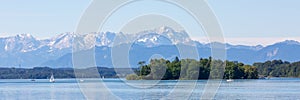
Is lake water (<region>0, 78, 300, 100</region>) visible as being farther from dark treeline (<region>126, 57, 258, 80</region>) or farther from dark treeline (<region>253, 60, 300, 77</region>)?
dark treeline (<region>253, 60, 300, 77</region>)

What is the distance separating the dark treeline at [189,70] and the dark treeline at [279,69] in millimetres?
22111

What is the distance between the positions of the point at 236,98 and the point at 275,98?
300 centimetres

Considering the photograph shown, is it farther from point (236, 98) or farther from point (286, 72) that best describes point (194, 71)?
point (236, 98)

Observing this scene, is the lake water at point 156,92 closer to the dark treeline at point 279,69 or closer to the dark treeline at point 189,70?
the dark treeline at point 189,70

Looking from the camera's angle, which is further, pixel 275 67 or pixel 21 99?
pixel 275 67

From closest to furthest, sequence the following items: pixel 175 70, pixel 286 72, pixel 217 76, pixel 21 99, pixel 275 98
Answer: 1. pixel 275 98
2. pixel 21 99
3. pixel 217 76
4. pixel 175 70
5. pixel 286 72

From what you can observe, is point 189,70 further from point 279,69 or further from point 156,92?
point 279,69

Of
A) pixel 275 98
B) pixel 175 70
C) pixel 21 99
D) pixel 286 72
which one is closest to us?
pixel 275 98

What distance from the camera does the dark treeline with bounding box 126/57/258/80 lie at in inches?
4464

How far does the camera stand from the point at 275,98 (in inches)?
2264

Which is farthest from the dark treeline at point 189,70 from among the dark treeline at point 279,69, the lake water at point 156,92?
the lake water at point 156,92

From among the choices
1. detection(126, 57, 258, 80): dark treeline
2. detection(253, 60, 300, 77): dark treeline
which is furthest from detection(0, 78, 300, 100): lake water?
detection(253, 60, 300, 77): dark treeline

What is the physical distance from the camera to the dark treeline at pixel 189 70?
113375 mm

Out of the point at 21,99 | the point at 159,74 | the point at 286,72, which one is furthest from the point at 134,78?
the point at 21,99
